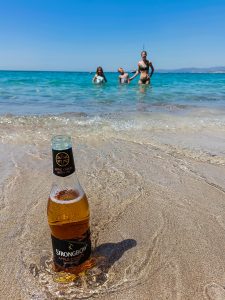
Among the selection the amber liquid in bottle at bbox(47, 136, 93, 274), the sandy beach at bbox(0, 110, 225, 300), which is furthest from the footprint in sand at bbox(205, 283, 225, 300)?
the amber liquid in bottle at bbox(47, 136, 93, 274)

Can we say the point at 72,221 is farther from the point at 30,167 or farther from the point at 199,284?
the point at 30,167

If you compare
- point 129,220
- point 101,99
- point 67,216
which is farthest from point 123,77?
point 67,216

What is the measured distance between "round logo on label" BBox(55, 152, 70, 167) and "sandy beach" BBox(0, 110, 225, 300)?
0.58 metres

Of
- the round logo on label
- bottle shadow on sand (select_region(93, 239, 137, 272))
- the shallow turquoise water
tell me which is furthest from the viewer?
the shallow turquoise water

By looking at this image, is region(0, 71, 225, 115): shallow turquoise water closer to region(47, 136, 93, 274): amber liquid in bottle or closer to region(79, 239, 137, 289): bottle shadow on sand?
region(79, 239, 137, 289): bottle shadow on sand

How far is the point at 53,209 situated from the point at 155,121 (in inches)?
170

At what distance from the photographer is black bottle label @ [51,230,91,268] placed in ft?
4.53

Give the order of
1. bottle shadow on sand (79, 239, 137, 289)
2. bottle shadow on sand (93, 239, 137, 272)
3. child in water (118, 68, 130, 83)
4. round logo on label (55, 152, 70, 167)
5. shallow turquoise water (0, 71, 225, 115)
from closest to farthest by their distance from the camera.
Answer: round logo on label (55, 152, 70, 167) → bottle shadow on sand (79, 239, 137, 289) → bottle shadow on sand (93, 239, 137, 272) → shallow turquoise water (0, 71, 225, 115) → child in water (118, 68, 130, 83)

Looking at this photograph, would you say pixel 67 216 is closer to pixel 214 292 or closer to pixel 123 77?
pixel 214 292

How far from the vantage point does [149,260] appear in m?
1.61

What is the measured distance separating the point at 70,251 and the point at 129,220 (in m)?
0.67

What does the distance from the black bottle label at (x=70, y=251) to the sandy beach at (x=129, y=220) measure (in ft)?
0.32

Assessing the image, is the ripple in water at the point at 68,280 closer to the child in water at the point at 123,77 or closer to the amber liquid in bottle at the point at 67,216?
the amber liquid in bottle at the point at 67,216

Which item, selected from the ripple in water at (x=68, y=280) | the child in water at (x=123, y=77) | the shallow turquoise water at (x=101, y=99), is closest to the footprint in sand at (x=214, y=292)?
the ripple in water at (x=68, y=280)
